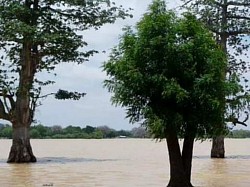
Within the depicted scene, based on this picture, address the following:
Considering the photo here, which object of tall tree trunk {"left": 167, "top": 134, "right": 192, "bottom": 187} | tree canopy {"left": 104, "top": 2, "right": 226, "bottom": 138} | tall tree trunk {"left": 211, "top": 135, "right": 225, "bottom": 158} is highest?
tree canopy {"left": 104, "top": 2, "right": 226, "bottom": 138}

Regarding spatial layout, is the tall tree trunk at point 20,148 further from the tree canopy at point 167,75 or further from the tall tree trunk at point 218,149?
the tree canopy at point 167,75

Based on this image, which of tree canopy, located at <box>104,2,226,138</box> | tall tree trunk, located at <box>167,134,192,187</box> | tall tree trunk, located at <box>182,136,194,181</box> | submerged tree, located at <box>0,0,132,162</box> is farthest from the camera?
submerged tree, located at <box>0,0,132,162</box>

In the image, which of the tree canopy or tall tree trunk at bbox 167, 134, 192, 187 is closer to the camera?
the tree canopy

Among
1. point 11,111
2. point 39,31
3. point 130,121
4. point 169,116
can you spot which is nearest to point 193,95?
point 169,116

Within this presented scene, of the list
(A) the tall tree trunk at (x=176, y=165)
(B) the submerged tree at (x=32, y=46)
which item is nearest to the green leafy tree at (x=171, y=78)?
(A) the tall tree trunk at (x=176, y=165)

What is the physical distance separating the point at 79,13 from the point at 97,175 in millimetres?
11349

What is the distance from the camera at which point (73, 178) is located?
19047 millimetres

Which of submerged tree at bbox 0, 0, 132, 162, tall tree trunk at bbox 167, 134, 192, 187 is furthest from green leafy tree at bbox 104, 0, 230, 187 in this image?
submerged tree at bbox 0, 0, 132, 162

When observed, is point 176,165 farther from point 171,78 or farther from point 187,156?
point 171,78

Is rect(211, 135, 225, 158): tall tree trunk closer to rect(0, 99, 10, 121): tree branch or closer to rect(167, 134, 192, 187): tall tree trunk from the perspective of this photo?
rect(0, 99, 10, 121): tree branch

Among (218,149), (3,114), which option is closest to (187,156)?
(3,114)

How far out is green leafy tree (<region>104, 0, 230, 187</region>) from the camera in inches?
526

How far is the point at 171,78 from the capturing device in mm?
13391

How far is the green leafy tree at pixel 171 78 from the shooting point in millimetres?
13359
